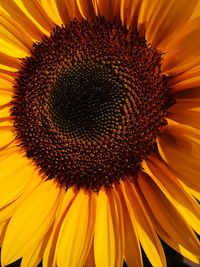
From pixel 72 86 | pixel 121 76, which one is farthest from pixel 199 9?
pixel 72 86

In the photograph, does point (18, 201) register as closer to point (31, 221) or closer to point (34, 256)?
point (31, 221)

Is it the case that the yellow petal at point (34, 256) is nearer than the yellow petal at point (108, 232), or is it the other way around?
the yellow petal at point (108, 232)

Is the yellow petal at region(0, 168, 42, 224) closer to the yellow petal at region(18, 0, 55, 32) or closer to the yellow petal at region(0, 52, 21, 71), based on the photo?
the yellow petal at region(0, 52, 21, 71)

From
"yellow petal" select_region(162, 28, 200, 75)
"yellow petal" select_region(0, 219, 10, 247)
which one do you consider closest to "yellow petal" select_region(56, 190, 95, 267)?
"yellow petal" select_region(0, 219, 10, 247)

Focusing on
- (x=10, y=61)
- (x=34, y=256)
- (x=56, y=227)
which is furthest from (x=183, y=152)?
(x=10, y=61)

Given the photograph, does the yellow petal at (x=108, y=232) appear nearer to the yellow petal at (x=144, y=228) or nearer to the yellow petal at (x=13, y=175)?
the yellow petal at (x=144, y=228)

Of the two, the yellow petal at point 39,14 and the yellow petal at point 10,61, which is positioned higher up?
the yellow petal at point 39,14

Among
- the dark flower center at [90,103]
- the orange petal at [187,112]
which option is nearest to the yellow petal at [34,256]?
the dark flower center at [90,103]
